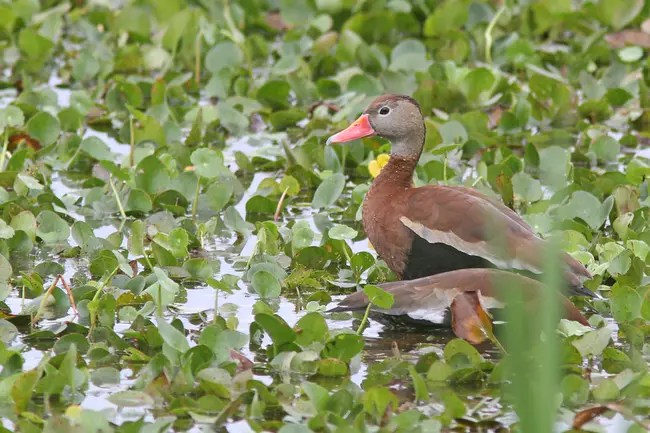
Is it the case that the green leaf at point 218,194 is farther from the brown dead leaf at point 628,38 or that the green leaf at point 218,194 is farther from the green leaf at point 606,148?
the brown dead leaf at point 628,38

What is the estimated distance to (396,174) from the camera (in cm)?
686

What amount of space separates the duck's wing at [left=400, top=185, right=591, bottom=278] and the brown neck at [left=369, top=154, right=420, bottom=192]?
1.11 feet

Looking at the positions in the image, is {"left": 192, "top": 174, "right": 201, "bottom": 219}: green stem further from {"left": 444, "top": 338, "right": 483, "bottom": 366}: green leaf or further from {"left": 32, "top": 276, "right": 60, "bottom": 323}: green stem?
{"left": 444, "top": 338, "right": 483, "bottom": 366}: green leaf

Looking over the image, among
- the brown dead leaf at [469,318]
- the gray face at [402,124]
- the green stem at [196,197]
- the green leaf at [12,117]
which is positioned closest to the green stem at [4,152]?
the green leaf at [12,117]

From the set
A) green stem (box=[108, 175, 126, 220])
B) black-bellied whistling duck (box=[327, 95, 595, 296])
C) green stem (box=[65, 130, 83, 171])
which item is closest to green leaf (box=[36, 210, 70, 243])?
green stem (box=[108, 175, 126, 220])

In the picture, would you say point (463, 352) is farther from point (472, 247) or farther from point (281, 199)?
point (281, 199)

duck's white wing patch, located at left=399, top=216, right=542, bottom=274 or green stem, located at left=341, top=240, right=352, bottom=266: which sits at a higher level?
duck's white wing patch, located at left=399, top=216, right=542, bottom=274

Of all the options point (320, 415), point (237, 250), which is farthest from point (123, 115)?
point (320, 415)

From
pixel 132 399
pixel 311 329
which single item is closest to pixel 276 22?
pixel 311 329

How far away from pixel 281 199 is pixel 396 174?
3.06ft

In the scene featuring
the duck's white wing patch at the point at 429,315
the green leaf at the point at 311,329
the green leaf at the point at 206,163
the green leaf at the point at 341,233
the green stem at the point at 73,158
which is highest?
the green leaf at the point at 206,163

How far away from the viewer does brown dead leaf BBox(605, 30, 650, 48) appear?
11023 millimetres

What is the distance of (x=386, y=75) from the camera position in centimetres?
979

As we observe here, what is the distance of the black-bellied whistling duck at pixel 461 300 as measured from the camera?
5.61m
